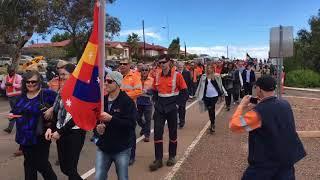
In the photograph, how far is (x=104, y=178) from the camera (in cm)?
575

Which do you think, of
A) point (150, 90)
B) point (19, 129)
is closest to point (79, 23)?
point (150, 90)

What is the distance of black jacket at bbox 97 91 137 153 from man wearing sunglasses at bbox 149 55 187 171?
114 inches

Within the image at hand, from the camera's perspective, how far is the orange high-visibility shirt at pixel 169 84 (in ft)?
29.5

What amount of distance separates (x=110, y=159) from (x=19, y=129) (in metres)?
1.18

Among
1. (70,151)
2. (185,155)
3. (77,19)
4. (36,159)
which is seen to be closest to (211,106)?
(185,155)

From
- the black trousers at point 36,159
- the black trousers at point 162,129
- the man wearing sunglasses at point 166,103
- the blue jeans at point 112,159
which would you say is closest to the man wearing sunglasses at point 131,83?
the man wearing sunglasses at point 166,103

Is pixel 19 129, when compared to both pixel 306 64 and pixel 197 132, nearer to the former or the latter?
pixel 197 132

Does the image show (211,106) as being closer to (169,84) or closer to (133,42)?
(169,84)

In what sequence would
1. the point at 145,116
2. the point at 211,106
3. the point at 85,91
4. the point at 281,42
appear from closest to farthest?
the point at 85,91
the point at 145,116
the point at 281,42
the point at 211,106

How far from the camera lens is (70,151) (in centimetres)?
629

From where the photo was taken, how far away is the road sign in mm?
12430

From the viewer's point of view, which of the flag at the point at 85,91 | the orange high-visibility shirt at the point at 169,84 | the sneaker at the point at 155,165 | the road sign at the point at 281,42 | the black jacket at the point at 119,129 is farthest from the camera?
the road sign at the point at 281,42

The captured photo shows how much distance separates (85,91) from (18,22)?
22501 mm

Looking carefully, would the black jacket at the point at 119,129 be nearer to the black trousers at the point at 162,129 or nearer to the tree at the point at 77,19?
the black trousers at the point at 162,129
